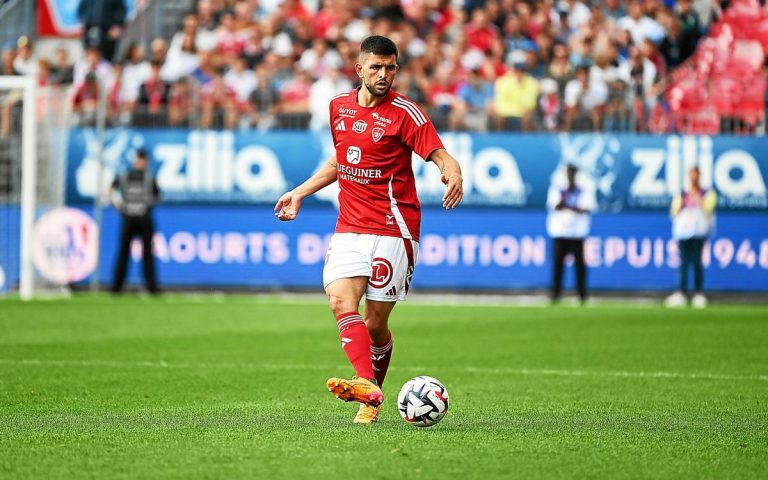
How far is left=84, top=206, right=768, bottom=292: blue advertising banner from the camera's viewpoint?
22500mm

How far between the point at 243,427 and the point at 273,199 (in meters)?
15.5

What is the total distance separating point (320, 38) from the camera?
25.5 m

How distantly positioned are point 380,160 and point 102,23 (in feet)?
63.1

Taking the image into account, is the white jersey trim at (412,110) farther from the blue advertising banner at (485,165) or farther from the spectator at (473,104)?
the spectator at (473,104)

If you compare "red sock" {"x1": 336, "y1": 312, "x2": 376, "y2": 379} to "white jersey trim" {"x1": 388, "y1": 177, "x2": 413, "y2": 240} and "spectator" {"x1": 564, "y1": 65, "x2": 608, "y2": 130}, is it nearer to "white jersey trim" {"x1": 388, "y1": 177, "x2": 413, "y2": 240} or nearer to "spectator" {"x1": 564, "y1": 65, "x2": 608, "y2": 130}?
"white jersey trim" {"x1": 388, "y1": 177, "x2": 413, "y2": 240}

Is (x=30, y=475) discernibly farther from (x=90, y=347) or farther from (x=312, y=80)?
(x=312, y=80)

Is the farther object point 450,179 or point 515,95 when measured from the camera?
point 515,95

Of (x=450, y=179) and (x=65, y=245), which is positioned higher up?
(x=450, y=179)

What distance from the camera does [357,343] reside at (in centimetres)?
786

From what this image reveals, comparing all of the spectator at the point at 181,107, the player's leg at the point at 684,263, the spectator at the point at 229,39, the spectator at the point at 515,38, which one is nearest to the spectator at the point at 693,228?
the player's leg at the point at 684,263

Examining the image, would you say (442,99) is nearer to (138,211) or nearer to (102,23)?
(138,211)

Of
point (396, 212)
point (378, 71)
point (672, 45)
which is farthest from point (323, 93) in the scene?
point (378, 71)

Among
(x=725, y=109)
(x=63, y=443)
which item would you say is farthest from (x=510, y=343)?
(x=725, y=109)

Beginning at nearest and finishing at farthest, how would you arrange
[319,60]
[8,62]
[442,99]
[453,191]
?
1. [453,191]
2. [442,99]
3. [319,60]
4. [8,62]
